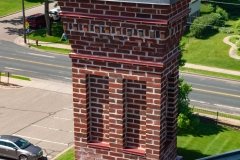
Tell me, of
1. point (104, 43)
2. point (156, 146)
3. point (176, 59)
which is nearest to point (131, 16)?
point (104, 43)

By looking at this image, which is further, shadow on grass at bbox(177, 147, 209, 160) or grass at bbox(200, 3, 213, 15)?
grass at bbox(200, 3, 213, 15)

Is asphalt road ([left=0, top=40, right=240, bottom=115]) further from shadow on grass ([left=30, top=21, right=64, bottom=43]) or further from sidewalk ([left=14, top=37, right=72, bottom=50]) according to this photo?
shadow on grass ([left=30, top=21, right=64, bottom=43])

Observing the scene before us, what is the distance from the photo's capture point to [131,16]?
8.98 m

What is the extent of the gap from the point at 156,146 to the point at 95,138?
4.57ft

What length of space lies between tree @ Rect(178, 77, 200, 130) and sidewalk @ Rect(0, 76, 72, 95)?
508 inches

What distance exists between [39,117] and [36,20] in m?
29.0

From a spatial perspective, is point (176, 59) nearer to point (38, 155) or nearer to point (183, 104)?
point (38, 155)

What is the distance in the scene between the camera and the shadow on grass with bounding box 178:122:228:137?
123ft

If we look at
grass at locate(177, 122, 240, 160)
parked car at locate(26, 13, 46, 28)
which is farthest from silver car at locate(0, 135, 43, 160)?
parked car at locate(26, 13, 46, 28)

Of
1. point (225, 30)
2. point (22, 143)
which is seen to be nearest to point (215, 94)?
point (22, 143)

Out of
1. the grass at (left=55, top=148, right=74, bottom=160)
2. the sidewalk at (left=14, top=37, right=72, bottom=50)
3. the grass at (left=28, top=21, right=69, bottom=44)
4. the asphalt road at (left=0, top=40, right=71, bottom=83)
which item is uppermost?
the grass at (left=28, top=21, right=69, bottom=44)

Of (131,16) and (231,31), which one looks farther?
(231,31)

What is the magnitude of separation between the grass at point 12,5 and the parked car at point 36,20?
30.5 ft

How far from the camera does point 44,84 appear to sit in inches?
1902
